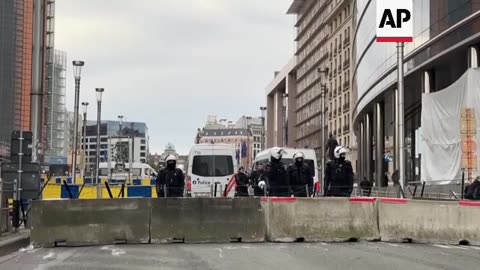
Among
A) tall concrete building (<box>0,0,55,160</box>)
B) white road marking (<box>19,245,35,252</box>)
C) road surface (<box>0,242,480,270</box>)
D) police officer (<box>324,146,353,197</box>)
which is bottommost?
white road marking (<box>19,245,35,252</box>)

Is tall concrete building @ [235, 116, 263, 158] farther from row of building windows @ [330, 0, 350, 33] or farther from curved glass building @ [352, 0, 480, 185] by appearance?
curved glass building @ [352, 0, 480, 185]

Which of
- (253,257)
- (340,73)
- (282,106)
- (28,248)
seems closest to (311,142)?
(340,73)

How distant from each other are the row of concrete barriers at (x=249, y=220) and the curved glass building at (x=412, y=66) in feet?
36.0

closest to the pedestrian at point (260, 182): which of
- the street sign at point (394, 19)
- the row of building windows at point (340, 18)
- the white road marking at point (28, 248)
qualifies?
the street sign at point (394, 19)

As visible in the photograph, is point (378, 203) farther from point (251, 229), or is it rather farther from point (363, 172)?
point (363, 172)

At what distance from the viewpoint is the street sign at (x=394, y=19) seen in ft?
64.8

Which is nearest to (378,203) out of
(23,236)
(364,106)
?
(23,236)

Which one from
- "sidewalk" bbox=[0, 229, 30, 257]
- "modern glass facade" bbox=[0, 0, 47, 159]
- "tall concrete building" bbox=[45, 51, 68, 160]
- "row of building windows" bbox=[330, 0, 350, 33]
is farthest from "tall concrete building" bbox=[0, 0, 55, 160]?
"row of building windows" bbox=[330, 0, 350, 33]

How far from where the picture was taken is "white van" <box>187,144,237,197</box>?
26.2 m

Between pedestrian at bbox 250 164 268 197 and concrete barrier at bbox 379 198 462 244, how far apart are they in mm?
4997

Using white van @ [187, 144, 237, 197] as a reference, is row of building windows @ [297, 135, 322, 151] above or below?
above

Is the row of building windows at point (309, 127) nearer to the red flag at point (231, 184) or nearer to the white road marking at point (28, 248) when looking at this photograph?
the red flag at point (231, 184)

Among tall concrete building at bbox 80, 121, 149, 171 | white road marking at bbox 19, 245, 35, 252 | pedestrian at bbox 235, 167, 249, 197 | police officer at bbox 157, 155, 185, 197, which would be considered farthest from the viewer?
tall concrete building at bbox 80, 121, 149, 171

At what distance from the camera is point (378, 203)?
14.5 m
